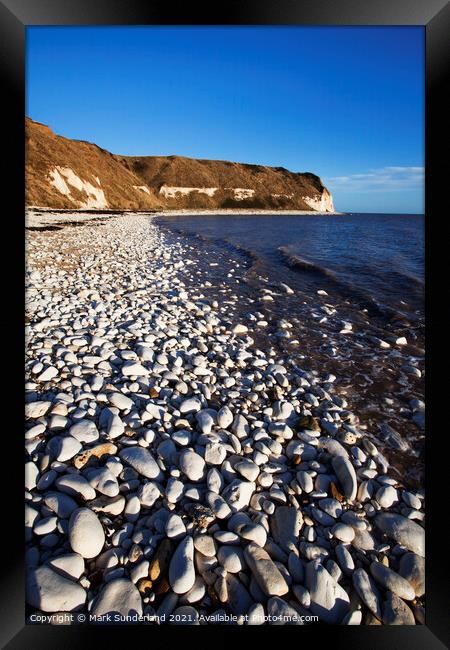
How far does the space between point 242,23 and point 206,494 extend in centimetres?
256

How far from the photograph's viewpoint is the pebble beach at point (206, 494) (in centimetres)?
141

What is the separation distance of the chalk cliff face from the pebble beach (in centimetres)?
2831

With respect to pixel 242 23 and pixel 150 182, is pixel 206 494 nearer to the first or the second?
pixel 242 23

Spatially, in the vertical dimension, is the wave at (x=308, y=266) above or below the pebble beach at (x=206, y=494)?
above

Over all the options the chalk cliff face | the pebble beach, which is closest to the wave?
the pebble beach

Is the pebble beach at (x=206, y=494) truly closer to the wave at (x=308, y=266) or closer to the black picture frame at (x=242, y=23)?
the black picture frame at (x=242, y=23)

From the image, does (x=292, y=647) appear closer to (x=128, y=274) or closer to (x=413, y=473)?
(x=413, y=473)

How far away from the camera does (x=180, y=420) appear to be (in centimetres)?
238

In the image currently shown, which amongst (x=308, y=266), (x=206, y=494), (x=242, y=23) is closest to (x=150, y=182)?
(x=308, y=266)

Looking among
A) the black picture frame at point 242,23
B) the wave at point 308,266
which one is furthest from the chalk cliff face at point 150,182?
the black picture frame at point 242,23

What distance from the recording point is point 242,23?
1.64 m

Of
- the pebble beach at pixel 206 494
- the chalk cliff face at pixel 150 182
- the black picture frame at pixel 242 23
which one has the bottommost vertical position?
the pebble beach at pixel 206 494

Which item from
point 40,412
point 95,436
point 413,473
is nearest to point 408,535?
point 413,473

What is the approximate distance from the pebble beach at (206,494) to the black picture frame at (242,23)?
0.15 meters
